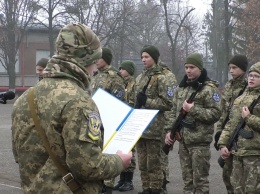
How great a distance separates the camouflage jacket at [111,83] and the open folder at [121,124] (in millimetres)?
3846

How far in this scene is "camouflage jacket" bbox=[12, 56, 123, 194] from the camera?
3033 mm

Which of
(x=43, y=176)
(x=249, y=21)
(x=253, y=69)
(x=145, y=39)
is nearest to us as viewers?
(x=43, y=176)

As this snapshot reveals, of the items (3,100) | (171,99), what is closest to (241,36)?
(171,99)

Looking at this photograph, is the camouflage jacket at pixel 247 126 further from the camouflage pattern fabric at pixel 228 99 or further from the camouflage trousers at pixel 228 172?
the camouflage pattern fabric at pixel 228 99

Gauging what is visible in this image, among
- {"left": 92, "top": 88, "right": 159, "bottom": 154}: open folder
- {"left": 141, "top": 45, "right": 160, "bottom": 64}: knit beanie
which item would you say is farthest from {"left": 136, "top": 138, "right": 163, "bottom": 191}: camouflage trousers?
{"left": 92, "top": 88, "right": 159, "bottom": 154}: open folder

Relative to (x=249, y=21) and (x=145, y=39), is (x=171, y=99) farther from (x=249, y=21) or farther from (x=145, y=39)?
(x=145, y=39)

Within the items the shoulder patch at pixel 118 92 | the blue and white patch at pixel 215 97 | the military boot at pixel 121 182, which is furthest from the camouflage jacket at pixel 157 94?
the military boot at pixel 121 182

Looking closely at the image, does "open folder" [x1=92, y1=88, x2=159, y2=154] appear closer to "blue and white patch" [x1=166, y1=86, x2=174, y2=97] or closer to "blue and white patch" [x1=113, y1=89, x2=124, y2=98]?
"blue and white patch" [x1=166, y1=86, x2=174, y2=97]

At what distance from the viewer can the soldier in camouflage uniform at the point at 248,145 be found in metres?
5.69

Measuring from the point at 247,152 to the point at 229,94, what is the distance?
149 cm

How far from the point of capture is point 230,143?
19.7 feet

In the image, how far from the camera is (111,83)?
778cm

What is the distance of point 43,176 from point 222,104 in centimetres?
438

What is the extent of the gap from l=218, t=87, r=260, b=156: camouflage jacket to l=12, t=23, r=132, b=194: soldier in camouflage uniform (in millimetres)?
2610
